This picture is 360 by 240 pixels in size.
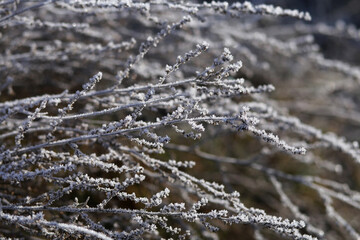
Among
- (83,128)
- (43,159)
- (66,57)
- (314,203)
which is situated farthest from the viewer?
(314,203)

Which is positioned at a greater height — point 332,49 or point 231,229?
point 332,49

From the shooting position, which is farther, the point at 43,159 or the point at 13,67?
the point at 13,67

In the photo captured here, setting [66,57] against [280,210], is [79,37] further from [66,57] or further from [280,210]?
[280,210]

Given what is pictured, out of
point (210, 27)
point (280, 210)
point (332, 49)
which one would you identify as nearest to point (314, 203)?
point (280, 210)

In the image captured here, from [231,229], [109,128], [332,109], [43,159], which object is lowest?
[231,229]

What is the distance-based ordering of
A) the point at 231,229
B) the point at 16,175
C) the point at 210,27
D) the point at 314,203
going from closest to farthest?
the point at 16,175, the point at 210,27, the point at 231,229, the point at 314,203

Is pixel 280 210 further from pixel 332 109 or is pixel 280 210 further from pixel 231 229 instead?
pixel 332 109
